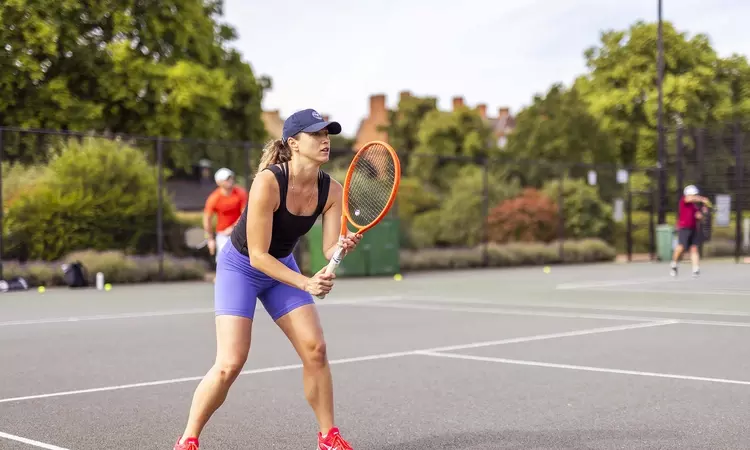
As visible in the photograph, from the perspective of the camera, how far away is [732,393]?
25.3ft

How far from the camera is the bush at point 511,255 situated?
2770cm

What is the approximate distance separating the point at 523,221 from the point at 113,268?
13521 mm

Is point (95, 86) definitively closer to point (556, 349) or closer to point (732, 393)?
point (556, 349)

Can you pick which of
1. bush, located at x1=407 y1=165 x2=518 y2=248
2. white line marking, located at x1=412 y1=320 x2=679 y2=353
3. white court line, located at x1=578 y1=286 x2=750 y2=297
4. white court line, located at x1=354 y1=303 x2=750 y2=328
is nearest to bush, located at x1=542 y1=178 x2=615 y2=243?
bush, located at x1=407 y1=165 x2=518 y2=248

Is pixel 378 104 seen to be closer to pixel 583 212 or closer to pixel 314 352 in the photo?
pixel 583 212

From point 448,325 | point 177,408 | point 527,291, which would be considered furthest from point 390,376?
point 527,291

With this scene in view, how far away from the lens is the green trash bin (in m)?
32.8

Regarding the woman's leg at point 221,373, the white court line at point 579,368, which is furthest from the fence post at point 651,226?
the woman's leg at point 221,373

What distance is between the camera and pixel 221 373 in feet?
17.0

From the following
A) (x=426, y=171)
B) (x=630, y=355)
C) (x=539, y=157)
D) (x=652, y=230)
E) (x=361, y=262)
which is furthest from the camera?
(x=539, y=157)

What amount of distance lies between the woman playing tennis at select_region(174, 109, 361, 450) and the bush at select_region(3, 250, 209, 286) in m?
15.4

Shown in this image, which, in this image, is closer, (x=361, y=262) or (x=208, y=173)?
(x=361, y=262)

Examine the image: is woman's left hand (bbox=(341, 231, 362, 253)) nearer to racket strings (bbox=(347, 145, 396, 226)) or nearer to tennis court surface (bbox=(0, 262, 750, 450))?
racket strings (bbox=(347, 145, 396, 226))

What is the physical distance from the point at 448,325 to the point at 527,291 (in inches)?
257
